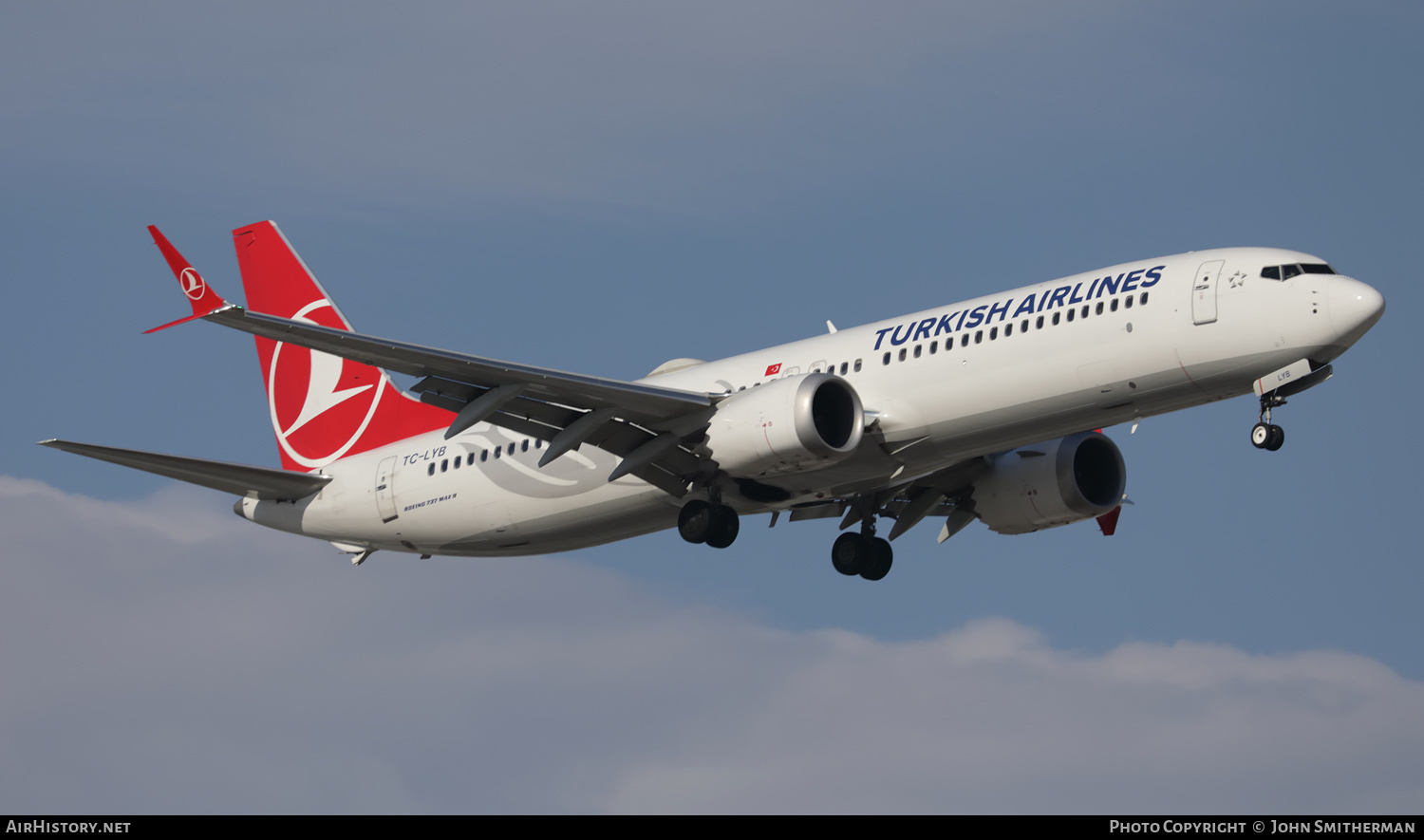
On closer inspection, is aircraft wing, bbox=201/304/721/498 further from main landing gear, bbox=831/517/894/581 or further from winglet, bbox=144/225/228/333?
main landing gear, bbox=831/517/894/581

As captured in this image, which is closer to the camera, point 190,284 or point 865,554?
point 190,284

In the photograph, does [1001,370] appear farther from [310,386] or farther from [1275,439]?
[310,386]

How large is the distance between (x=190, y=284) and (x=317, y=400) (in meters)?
11.7

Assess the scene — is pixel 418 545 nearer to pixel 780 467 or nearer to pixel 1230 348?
pixel 780 467

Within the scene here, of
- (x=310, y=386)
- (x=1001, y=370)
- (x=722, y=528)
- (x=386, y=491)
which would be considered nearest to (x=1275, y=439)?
(x=1001, y=370)

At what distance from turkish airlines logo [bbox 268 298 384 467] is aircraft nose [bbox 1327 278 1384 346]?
77.5ft

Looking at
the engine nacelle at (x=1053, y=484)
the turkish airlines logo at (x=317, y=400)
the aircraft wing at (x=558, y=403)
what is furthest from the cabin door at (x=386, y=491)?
the engine nacelle at (x=1053, y=484)

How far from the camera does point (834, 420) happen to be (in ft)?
113

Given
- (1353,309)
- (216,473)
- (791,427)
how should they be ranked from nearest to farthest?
(1353,309), (791,427), (216,473)

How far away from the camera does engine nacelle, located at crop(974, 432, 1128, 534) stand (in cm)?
3966

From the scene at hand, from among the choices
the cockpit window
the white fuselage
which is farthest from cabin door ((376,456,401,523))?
the cockpit window

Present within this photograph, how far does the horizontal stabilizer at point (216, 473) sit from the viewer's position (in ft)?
117

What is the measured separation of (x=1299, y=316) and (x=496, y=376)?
1504 centimetres

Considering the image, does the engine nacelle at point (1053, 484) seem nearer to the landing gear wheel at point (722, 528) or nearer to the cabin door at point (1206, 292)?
the landing gear wheel at point (722, 528)
